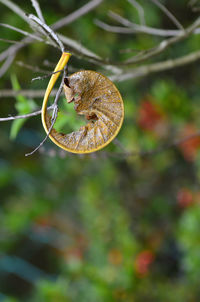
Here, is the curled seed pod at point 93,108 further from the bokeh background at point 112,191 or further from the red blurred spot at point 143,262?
the red blurred spot at point 143,262

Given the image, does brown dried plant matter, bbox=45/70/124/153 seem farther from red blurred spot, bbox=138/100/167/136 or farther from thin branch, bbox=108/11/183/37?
red blurred spot, bbox=138/100/167/136

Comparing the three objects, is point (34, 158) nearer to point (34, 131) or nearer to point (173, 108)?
point (34, 131)

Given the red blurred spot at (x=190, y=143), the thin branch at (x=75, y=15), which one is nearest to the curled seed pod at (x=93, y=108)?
the thin branch at (x=75, y=15)

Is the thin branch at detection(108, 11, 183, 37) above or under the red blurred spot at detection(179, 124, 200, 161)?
under

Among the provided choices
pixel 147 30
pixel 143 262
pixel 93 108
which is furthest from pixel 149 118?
pixel 93 108

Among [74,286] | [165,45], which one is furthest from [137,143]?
[165,45]

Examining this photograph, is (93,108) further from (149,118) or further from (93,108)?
(149,118)

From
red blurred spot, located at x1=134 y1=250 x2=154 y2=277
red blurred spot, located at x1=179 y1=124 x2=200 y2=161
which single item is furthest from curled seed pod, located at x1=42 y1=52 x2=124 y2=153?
red blurred spot, located at x1=179 y1=124 x2=200 y2=161
